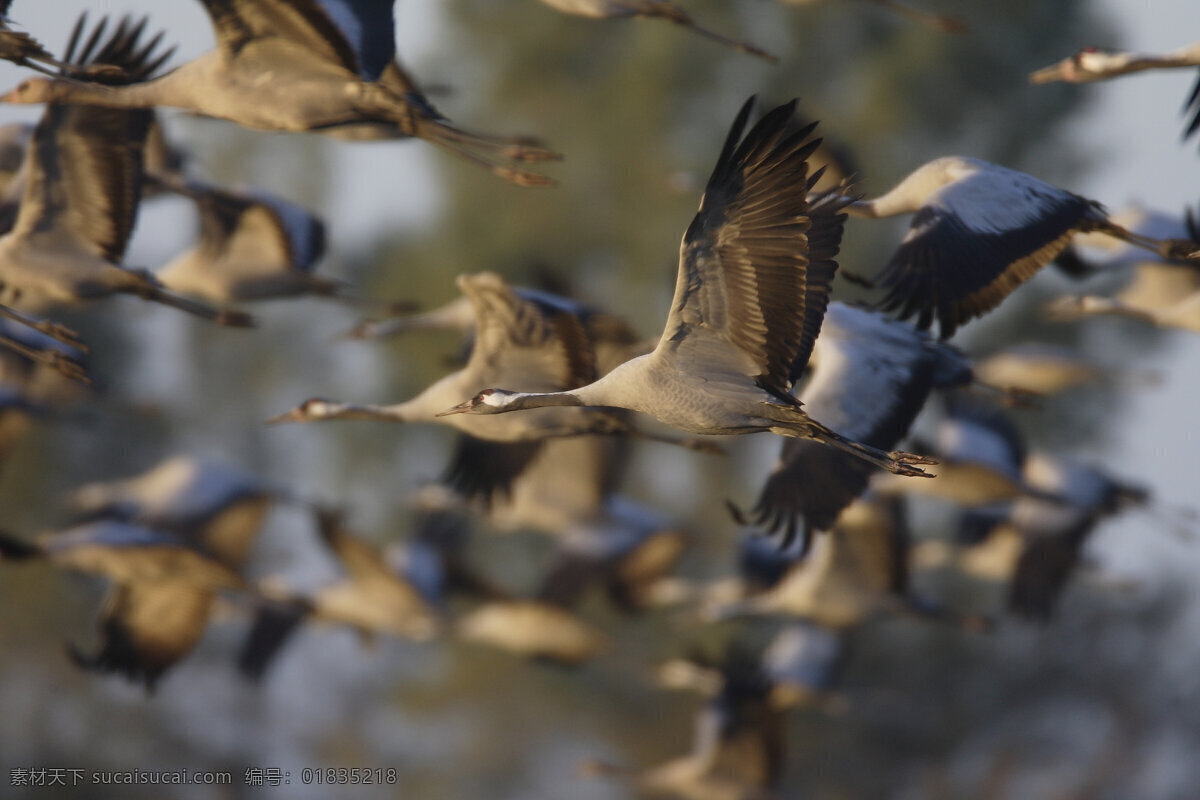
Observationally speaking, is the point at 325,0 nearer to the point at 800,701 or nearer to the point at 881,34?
the point at 800,701

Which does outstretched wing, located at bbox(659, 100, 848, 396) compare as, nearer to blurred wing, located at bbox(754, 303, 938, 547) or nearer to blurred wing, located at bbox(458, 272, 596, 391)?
blurred wing, located at bbox(754, 303, 938, 547)

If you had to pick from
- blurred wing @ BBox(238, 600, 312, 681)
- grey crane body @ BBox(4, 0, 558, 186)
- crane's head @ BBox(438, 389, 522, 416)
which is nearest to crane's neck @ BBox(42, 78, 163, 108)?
grey crane body @ BBox(4, 0, 558, 186)

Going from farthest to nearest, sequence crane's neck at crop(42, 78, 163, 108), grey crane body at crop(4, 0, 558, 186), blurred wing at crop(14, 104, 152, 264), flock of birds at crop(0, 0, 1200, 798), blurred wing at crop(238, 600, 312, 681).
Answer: blurred wing at crop(238, 600, 312, 681) < blurred wing at crop(14, 104, 152, 264) < crane's neck at crop(42, 78, 163, 108) < grey crane body at crop(4, 0, 558, 186) < flock of birds at crop(0, 0, 1200, 798)

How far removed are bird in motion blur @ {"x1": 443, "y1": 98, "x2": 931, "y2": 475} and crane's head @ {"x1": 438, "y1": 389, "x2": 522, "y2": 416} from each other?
0.05ft

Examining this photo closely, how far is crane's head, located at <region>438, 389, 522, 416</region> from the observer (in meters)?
5.68

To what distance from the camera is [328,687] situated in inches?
789

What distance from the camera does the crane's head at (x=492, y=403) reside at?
224 inches

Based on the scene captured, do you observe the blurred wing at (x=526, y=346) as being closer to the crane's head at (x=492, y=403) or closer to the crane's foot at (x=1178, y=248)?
the crane's head at (x=492, y=403)

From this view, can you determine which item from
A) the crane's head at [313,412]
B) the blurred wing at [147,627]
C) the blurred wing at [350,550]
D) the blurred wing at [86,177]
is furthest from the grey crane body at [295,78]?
the blurred wing at [147,627]

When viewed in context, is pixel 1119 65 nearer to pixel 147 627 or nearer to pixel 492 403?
pixel 492 403

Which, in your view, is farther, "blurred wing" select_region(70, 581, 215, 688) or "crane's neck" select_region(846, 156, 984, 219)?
"blurred wing" select_region(70, 581, 215, 688)

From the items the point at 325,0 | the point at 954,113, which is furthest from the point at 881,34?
the point at 325,0

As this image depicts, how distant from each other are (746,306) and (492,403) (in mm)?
1178

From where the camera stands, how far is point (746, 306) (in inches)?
191
